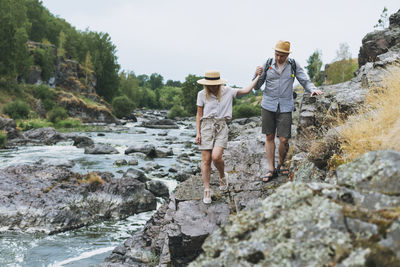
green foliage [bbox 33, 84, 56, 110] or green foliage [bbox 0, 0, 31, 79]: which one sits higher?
green foliage [bbox 0, 0, 31, 79]

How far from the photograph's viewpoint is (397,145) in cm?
392

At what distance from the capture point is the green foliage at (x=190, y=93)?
88.4m

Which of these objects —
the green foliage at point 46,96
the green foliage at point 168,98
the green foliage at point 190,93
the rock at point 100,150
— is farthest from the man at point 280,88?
the green foliage at point 168,98

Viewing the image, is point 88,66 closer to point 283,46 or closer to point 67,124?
point 67,124

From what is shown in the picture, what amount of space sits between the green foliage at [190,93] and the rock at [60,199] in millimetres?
74448

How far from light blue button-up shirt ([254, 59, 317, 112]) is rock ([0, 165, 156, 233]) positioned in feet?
27.6

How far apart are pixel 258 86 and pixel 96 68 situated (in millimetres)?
89331

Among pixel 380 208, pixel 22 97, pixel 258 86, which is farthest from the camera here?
pixel 22 97

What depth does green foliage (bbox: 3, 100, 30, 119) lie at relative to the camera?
43750 mm

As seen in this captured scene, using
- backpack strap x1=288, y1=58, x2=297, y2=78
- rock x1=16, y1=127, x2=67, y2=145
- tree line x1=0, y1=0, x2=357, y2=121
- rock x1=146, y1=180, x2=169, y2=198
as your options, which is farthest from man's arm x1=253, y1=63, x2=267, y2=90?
tree line x1=0, y1=0, x2=357, y2=121

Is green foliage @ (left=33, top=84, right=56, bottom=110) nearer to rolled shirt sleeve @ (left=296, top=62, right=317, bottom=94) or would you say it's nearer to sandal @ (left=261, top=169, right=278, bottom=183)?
sandal @ (left=261, top=169, right=278, bottom=183)

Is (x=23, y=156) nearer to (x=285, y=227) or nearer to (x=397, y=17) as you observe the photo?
(x=285, y=227)

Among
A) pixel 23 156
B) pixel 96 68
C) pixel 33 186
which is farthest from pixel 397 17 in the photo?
pixel 96 68

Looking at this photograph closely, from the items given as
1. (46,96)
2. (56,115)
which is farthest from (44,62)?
(56,115)
